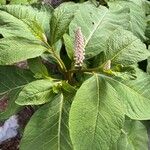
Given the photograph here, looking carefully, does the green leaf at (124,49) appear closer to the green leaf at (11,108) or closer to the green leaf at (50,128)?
the green leaf at (50,128)

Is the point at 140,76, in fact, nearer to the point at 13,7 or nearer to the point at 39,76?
the point at 39,76

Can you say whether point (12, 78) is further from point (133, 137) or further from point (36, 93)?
point (133, 137)

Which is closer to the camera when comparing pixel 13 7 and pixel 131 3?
pixel 13 7

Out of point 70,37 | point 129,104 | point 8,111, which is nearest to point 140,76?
A: point 129,104

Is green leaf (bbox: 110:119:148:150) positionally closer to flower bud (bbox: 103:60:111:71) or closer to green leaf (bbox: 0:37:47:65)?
flower bud (bbox: 103:60:111:71)

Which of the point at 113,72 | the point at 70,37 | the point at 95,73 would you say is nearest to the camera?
the point at 113,72

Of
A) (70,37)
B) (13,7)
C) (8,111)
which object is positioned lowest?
(8,111)

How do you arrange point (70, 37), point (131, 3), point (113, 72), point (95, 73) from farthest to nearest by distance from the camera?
1. point (131, 3)
2. point (70, 37)
3. point (95, 73)
4. point (113, 72)

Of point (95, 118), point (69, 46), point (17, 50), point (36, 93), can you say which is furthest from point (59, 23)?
point (95, 118)

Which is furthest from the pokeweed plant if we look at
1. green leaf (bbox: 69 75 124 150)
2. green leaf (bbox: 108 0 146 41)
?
green leaf (bbox: 108 0 146 41)

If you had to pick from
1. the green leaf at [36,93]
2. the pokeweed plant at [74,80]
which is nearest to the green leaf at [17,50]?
the pokeweed plant at [74,80]
